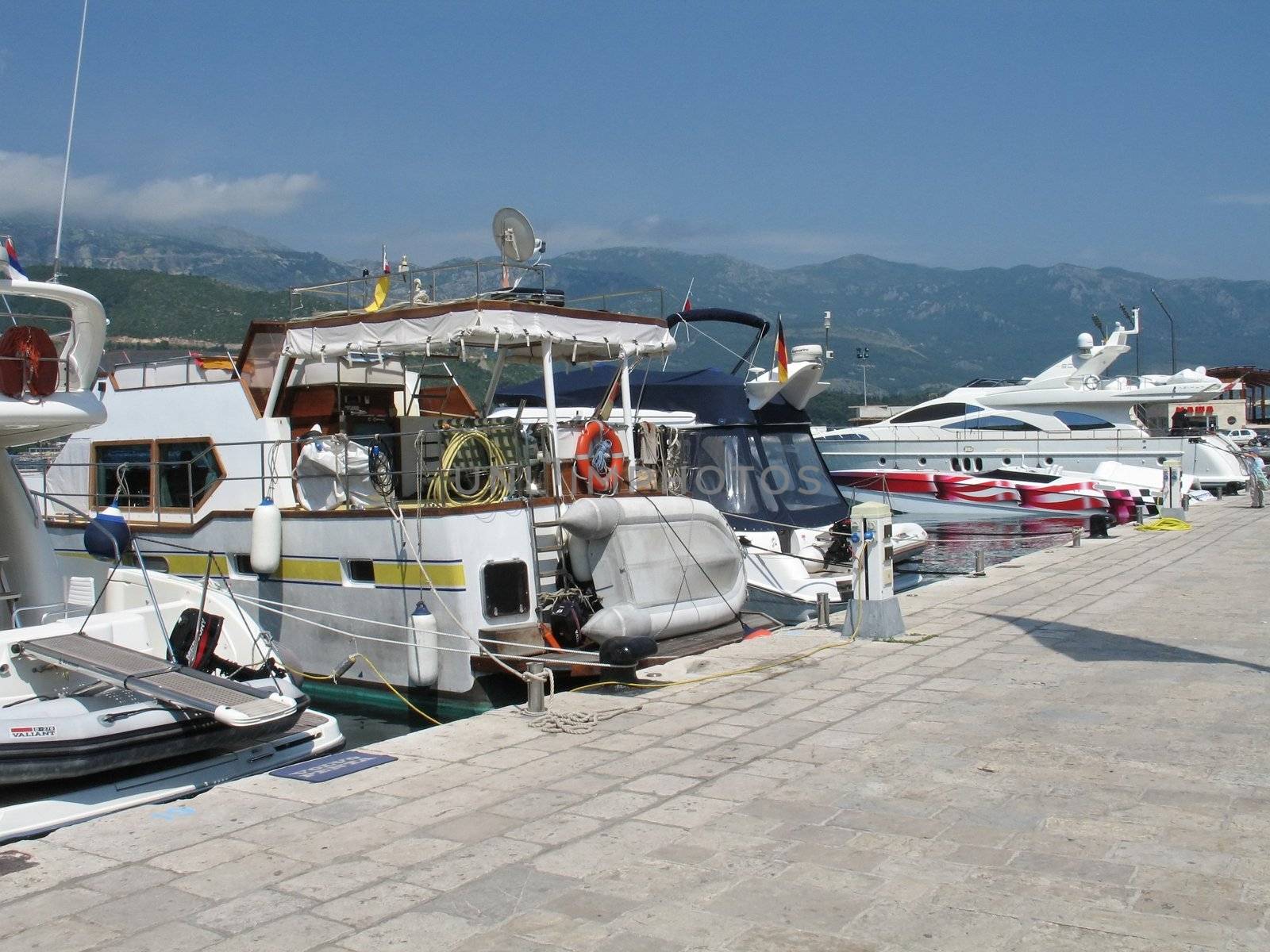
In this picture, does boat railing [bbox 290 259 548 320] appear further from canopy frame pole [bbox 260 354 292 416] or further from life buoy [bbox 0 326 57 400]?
life buoy [bbox 0 326 57 400]

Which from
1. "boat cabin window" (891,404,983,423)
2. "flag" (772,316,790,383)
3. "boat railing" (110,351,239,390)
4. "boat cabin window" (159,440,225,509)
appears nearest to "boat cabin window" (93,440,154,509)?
"boat cabin window" (159,440,225,509)

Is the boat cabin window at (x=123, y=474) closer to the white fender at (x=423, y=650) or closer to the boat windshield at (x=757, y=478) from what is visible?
the white fender at (x=423, y=650)

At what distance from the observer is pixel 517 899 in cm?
530

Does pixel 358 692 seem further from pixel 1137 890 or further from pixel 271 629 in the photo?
pixel 1137 890

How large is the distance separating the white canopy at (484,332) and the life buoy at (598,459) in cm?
90

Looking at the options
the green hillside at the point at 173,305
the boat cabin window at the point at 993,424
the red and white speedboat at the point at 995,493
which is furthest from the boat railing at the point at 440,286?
the green hillside at the point at 173,305

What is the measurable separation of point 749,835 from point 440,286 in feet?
29.1

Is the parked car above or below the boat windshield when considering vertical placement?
below

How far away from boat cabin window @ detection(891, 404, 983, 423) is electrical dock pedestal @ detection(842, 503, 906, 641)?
3680 cm

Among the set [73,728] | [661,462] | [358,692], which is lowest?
[358,692]

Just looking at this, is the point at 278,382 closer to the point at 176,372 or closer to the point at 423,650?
the point at 176,372

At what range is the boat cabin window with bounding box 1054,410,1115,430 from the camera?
47188 millimetres

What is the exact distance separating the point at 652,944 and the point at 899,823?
1.97 m

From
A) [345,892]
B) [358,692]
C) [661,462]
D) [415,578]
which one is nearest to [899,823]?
[345,892]
